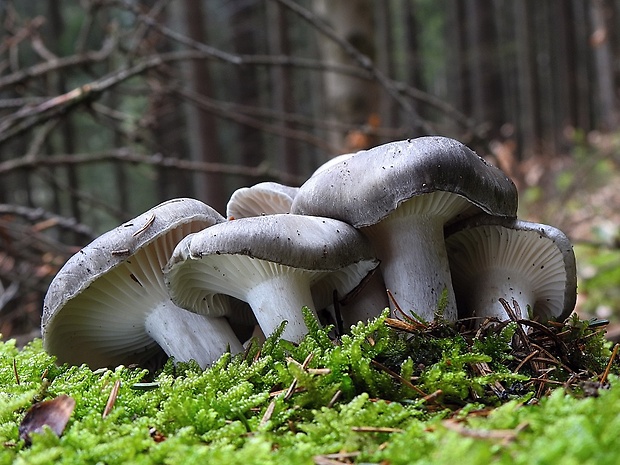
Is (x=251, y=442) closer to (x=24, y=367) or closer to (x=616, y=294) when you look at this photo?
(x=24, y=367)

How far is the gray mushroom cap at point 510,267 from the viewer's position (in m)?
1.97

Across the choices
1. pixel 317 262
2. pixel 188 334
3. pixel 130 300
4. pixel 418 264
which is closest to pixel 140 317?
pixel 130 300

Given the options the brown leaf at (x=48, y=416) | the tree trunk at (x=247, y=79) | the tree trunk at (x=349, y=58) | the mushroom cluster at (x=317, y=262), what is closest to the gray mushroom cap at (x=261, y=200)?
the mushroom cluster at (x=317, y=262)

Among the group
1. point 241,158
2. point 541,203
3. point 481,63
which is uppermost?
point 481,63

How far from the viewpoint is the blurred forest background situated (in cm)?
386

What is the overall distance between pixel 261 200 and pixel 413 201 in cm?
68

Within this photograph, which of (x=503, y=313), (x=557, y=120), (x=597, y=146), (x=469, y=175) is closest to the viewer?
(x=469, y=175)

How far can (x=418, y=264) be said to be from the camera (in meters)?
1.93

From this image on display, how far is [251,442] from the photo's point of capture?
110 cm

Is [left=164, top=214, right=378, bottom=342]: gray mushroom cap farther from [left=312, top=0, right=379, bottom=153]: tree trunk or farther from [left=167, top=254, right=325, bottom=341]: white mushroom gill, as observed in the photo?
[left=312, top=0, right=379, bottom=153]: tree trunk

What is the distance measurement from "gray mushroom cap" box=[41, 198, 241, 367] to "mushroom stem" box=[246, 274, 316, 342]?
0.24 m

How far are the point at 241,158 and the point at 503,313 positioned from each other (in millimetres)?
14036

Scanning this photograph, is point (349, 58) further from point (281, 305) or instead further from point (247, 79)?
point (247, 79)

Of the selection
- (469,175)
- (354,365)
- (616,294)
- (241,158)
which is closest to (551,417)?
(354,365)
